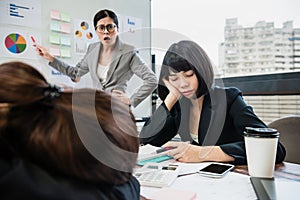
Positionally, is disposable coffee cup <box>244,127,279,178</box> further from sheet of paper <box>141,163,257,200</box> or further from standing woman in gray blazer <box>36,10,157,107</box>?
standing woman in gray blazer <box>36,10,157,107</box>

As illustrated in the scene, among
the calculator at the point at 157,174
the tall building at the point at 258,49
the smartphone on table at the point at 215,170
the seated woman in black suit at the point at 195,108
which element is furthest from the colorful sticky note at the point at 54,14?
the smartphone on table at the point at 215,170

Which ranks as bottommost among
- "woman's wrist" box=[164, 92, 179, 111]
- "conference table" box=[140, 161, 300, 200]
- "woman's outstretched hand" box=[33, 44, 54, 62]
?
"conference table" box=[140, 161, 300, 200]

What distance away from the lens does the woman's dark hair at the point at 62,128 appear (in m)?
0.32

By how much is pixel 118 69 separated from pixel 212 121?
28.1 inches

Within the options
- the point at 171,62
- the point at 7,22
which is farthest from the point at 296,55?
the point at 7,22

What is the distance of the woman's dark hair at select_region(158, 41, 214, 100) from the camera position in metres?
1.25

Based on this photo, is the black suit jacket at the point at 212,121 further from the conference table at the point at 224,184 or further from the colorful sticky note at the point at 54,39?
the colorful sticky note at the point at 54,39

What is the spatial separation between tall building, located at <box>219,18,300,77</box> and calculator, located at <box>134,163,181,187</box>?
126 centimetres

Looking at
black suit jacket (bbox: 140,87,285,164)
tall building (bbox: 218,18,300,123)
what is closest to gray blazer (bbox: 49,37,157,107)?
black suit jacket (bbox: 140,87,285,164)

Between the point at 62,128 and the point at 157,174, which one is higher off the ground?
the point at 62,128

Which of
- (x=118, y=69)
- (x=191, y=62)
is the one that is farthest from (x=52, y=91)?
(x=118, y=69)

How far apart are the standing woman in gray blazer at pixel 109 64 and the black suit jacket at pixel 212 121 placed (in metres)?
0.35

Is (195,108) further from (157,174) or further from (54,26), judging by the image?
(54,26)

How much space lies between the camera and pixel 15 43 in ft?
5.21
